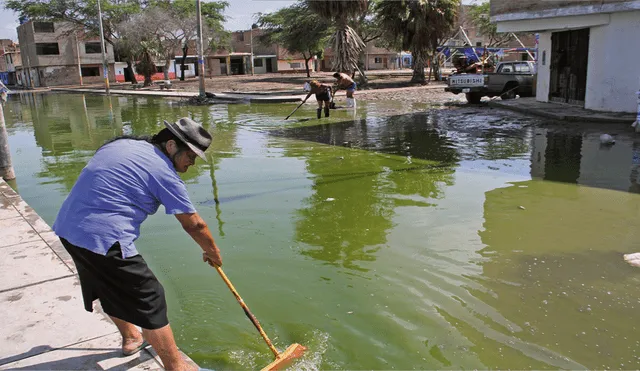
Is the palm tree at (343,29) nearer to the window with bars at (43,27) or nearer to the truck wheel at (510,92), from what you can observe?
the truck wheel at (510,92)

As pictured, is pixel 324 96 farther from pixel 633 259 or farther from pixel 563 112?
pixel 633 259

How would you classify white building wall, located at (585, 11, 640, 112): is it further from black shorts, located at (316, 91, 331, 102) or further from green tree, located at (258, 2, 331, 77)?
green tree, located at (258, 2, 331, 77)

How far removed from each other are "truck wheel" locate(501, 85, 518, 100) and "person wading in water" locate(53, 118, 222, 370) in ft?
60.9

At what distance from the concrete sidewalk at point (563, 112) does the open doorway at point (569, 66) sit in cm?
48

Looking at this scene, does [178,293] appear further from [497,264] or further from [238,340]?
[497,264]

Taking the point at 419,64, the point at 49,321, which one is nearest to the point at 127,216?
the point at 49,321

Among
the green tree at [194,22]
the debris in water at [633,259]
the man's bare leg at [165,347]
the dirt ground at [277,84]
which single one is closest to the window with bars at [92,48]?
the green tree at [194,22]

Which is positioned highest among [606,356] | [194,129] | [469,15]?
[469,15]

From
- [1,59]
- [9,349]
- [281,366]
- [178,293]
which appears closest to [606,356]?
[281,366]

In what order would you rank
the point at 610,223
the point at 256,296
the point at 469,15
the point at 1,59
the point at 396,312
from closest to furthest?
the point at 396,312
the point at 256,296
the point at 610,223
the point at 469,15
the point at 1,59

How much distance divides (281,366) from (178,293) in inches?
58.5

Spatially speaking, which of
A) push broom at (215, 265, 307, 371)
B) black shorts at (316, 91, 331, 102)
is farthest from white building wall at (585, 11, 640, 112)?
push broom at (215, 265, 307, 371)

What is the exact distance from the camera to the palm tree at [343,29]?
26.2 m

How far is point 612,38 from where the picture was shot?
1382cm
